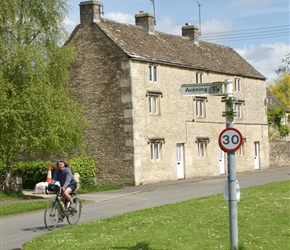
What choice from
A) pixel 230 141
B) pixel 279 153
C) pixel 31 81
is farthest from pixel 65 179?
pixel 279 153

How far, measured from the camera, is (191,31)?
4888 cm

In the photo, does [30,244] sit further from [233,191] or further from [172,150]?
[172,150]

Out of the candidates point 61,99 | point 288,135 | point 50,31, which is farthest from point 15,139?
point 288,135

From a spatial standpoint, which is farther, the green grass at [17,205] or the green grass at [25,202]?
the green grass at [25,202]

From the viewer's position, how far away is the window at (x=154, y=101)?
3916 centimetres

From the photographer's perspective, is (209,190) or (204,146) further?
(204,146)

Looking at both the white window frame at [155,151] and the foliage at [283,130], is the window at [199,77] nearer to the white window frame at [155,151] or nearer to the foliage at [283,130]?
the white window frame at [155,151]

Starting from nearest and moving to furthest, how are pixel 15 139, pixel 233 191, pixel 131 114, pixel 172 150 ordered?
1. pixel 233 191
2. pixel 15 139
3. pixel 131 114
4. pixel 172 150

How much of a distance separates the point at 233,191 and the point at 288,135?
5923 centimetres

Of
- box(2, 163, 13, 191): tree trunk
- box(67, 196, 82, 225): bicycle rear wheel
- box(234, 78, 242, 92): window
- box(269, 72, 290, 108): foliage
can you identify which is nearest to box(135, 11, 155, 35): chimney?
box(234, 78, 242, 92): window

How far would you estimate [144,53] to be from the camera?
129 feet

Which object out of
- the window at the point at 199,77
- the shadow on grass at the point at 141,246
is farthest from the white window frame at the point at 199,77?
the shadow on grass at the point at 141,246

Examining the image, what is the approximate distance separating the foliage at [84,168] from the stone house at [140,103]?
62cm

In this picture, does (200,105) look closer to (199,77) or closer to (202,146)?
(199,77)
